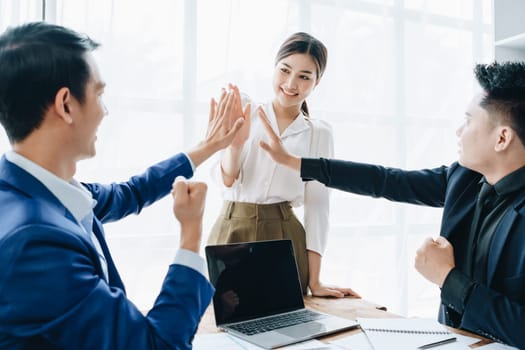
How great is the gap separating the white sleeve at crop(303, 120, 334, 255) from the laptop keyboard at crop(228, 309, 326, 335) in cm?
46

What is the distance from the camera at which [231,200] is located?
1850 millimetres

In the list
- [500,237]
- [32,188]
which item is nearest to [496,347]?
[500,237]

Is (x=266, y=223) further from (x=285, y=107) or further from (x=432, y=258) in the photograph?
(x=432, y=258)

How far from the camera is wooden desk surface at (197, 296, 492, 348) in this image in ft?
4.18

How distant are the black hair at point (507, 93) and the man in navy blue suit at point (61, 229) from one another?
102 cm

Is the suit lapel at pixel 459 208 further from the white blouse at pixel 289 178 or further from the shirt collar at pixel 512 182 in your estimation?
the white blouse at pixel 289 178

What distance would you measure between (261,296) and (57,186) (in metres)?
0.72

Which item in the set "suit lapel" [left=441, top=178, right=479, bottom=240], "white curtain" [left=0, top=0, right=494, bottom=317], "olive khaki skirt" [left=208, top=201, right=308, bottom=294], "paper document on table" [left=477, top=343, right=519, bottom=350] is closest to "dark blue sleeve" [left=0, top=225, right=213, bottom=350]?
"paper document on table" [left=477, top=343, right=519, bottom=350]

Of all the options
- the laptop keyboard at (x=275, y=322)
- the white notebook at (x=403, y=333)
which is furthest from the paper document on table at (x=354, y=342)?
the laptop keyboard at (x=275, y=322)

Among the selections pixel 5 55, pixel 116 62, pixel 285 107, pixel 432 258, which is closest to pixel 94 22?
pixel 116 62

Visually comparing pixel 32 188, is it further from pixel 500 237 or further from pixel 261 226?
pixel 500 237

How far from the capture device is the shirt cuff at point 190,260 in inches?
35.1

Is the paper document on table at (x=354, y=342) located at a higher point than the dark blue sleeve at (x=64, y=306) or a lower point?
lower

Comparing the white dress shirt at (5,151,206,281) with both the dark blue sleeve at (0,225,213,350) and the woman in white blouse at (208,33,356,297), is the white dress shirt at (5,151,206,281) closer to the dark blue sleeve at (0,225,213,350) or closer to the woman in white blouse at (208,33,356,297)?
the dark blue sleeve at (0,225,213,350)
